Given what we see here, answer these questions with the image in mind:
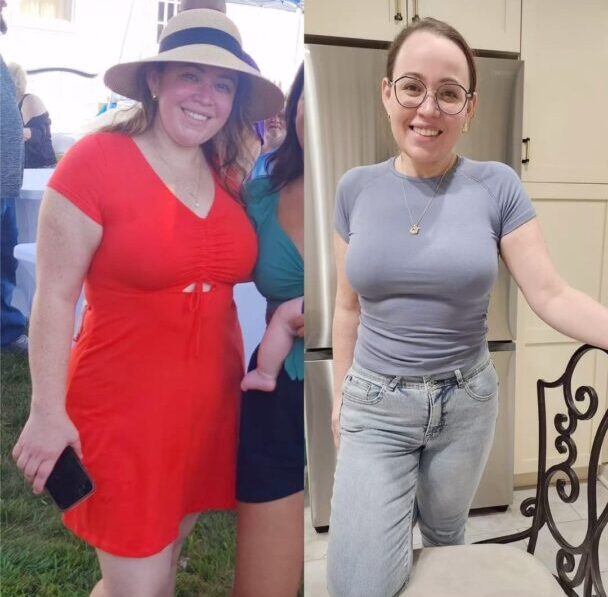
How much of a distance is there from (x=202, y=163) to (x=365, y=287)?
0.39 m

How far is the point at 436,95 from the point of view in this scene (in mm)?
1022

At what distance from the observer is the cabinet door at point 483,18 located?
6.14ft

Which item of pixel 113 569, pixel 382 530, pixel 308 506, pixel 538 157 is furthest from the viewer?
pixel 538 157

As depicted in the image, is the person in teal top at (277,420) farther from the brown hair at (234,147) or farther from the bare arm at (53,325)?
the bare arm at (53,325)

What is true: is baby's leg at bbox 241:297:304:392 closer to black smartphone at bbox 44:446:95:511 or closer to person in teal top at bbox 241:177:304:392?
person in teal top at bbox 241:177:304:392

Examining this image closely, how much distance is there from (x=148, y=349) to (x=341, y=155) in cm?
96

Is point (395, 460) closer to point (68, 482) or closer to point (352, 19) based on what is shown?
point (68, 482)

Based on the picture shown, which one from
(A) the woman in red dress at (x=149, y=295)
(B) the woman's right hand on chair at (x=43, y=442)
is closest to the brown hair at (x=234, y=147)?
(A) the woman in red dress at (x=149, y=295)

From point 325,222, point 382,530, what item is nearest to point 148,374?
point 382,530

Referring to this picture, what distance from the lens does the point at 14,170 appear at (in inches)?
39.8

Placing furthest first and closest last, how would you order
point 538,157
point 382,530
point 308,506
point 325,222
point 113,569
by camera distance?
1. point 538,157
2. point 308,506
3. point 325,222
4. point 113,569
5. point 382,530

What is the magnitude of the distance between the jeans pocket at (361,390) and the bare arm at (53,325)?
0.52 metres

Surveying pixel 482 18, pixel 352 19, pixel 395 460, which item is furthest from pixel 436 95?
pixel 482 18

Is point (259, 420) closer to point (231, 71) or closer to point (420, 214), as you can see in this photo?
point (420, 214)
